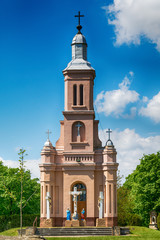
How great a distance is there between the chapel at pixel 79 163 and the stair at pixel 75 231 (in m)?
2.88

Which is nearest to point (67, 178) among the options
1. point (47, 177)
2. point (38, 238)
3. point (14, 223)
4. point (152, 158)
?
point (47, 177)

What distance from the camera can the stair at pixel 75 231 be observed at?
122 feet

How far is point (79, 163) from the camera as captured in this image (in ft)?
138

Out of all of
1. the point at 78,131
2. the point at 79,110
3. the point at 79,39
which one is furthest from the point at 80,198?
the point at 79,39

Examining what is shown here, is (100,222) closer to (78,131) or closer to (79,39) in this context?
(78,131)

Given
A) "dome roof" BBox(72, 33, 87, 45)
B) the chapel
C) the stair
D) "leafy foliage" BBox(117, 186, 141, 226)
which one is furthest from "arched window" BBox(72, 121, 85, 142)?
"leafy foliage" BBox(117, 186, 141, 226)

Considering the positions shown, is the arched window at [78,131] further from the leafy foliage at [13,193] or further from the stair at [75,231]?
the leafy foliage at [13,193]

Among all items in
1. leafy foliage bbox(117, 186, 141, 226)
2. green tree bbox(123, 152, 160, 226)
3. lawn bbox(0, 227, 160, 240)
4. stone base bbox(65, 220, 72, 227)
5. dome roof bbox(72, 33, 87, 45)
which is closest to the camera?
lawn bbox(0, 227, 160, 240)

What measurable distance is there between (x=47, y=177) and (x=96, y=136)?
6472mm

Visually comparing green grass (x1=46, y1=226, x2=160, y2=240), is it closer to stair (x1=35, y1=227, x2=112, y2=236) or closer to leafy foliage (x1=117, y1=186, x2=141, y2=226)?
stair (x1=35, y1=227, x2=112, y2=236)

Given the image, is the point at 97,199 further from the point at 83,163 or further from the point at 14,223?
the point at 14,223

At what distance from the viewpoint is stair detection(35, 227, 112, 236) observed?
37125 mm

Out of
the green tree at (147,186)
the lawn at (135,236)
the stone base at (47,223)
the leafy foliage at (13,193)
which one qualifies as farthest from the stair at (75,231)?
the leafy foliage at (13,193)

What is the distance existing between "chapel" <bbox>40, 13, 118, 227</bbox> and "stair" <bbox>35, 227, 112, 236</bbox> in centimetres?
288
